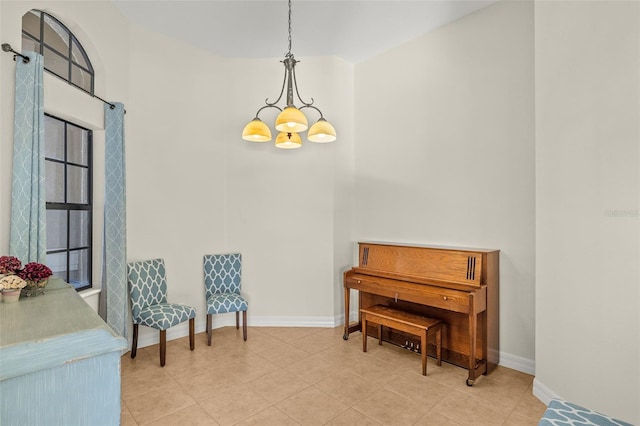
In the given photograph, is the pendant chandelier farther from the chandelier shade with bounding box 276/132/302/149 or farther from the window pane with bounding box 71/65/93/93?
the window pane with bounding box 71/65/93/93

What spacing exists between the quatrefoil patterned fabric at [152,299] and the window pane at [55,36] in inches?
80.3

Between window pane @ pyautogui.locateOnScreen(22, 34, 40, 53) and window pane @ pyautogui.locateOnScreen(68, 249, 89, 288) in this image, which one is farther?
window pane @ pyautogui.locateOnScreen(68, 249, 89, 288)

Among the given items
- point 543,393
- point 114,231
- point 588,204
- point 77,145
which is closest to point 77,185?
point 77,145

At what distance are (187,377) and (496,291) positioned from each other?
9.49 ft

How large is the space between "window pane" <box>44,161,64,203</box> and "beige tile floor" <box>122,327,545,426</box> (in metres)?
1.64

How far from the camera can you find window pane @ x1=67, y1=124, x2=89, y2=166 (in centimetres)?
310

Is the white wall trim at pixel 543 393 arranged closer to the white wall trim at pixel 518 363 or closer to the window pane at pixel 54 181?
the white wall trim at pixel 518 363

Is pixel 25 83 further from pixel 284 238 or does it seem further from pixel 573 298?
pixel 573 298

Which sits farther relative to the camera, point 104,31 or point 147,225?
point 147,225

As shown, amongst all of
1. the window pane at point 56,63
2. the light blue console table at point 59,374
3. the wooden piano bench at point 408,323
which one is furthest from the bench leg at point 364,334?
the window pane at point 56,63

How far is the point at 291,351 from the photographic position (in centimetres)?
354

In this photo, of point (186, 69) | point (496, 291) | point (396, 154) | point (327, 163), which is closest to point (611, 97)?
point (496, 291)

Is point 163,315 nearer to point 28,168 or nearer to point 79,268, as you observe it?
point 79,268

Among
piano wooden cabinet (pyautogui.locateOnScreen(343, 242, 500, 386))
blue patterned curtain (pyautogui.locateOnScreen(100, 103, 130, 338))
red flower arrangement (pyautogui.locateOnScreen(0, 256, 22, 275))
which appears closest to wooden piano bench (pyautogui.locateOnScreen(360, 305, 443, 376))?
piano wooden cabinet (pyautogui.locateOnScreen(343, 242, 500, 386))
